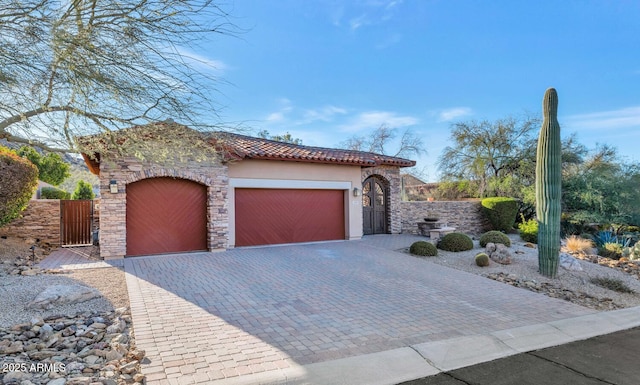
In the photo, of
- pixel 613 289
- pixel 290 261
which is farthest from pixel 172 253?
pixel 613 289

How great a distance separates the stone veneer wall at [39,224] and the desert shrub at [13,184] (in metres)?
1.92

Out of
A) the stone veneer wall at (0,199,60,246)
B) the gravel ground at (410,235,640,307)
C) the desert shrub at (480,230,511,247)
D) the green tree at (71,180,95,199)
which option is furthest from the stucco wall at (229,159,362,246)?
the green tree at (71,180,95,199)

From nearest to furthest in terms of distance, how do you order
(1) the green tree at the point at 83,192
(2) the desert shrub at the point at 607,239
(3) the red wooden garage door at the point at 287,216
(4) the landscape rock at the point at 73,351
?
(4) the landscape rock at the point at 73,351 < (3) the red wooden garage door at the point at 287,216 < (2) the desert shrub at the point at 607,239 < (1) the green tree at the point at 83,192

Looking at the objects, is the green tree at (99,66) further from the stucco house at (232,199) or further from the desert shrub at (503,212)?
the desert shrub at (503,212)

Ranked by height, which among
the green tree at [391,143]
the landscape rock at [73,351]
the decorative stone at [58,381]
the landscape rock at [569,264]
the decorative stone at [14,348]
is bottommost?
the landscape rock at [569,264]

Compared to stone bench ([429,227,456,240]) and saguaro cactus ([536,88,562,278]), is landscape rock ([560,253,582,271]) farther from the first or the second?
stone bench ([429,227,456,240])

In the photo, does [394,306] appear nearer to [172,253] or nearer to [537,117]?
[172,253]

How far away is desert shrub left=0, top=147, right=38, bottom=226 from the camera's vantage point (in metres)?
9.94

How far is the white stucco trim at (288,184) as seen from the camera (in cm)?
1284

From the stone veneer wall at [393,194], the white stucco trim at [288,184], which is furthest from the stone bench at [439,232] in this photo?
the white stucco trim at [288,184]

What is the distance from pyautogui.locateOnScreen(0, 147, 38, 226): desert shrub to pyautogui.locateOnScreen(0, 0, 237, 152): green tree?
6272 mm

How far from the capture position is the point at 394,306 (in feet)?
21.7

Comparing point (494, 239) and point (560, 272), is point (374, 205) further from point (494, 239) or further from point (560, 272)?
point (560, 272)

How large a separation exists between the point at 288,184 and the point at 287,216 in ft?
4.23
